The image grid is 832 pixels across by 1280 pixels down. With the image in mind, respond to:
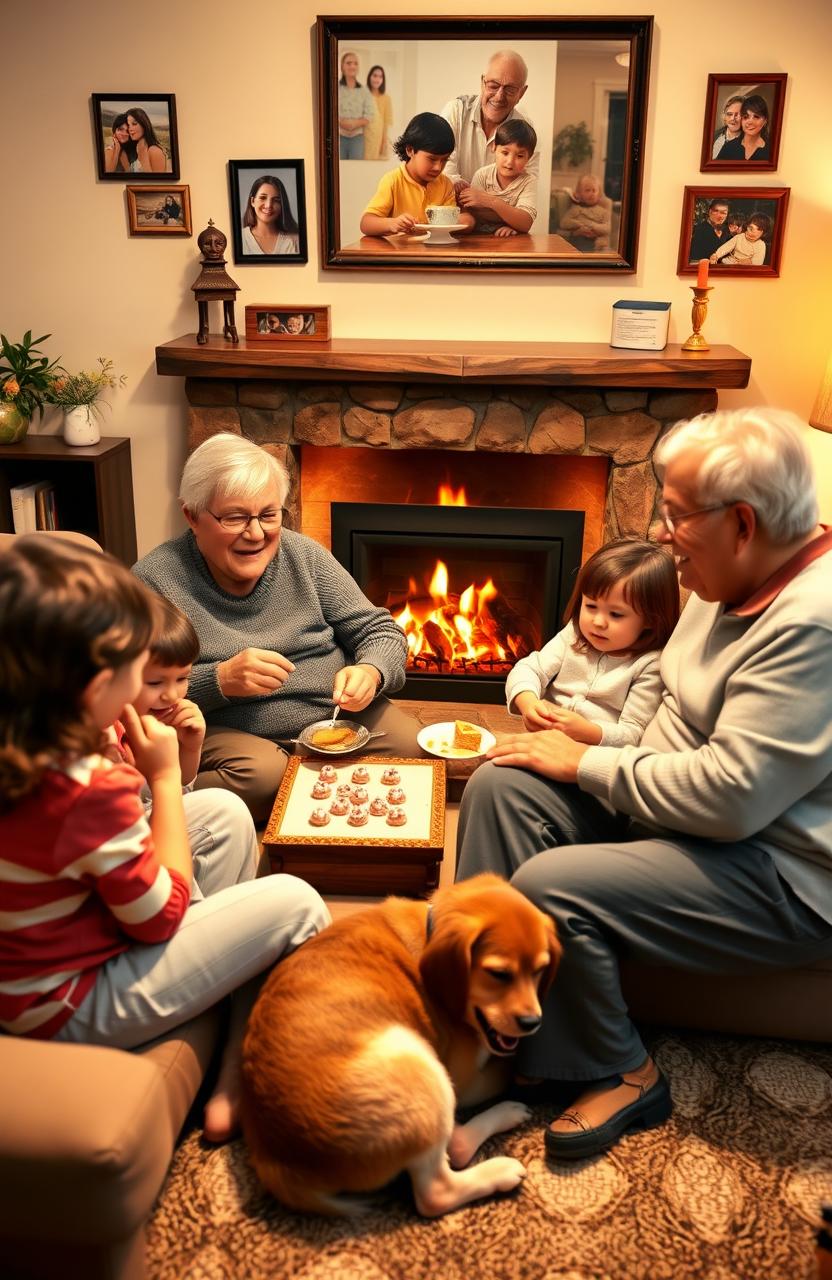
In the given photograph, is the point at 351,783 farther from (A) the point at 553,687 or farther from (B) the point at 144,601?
(B) the point at 144,601

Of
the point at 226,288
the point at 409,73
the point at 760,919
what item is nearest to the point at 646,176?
the point at 409,73

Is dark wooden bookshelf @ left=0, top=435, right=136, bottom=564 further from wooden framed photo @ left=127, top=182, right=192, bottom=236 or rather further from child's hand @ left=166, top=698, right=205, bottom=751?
child's hand @ left=166, top=698, right=205, bottom=751

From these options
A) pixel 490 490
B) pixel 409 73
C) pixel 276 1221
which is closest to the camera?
pixel 276 1221

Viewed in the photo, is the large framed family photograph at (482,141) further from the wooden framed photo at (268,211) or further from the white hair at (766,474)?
the white hair at (766,474)

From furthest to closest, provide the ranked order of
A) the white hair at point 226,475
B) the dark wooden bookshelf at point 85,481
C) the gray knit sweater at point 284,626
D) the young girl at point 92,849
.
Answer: the dark wooden bookshelf at point 85,481, the gray knit sweater at point 284,626, the white hair at point 226,475, the young girl at point 92,849

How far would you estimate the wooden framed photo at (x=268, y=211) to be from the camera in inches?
121

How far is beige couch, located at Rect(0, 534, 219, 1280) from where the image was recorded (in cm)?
118

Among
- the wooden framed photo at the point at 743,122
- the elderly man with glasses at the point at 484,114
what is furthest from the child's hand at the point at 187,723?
the wooden framed photo at the point at 743,122

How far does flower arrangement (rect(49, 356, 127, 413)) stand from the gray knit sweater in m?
1.13

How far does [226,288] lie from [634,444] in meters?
1.30

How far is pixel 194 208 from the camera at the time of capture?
313 cm

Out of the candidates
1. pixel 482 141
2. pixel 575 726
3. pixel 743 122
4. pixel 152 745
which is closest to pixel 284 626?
pixel 575 726

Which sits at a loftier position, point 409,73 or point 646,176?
point 409,73

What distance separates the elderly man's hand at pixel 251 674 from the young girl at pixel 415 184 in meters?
1.58
